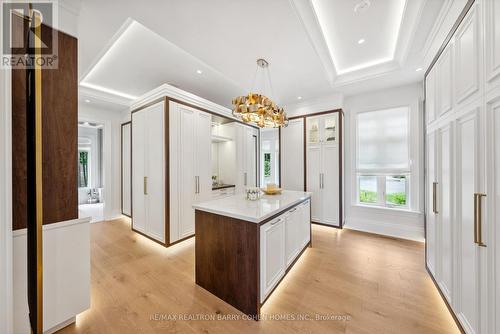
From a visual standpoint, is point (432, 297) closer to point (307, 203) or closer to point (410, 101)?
point (307, 203)

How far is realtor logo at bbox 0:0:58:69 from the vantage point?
2.90ft

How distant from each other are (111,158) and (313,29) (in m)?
5.27

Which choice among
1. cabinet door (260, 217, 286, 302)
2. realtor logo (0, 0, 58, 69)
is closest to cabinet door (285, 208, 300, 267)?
cabinet door (260, 217, 286, 302)

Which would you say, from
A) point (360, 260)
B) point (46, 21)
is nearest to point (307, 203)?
point (360, 260)

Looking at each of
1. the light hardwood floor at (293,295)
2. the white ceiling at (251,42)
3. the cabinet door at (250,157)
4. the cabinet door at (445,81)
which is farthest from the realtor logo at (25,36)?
the cabinet door at (250,157)

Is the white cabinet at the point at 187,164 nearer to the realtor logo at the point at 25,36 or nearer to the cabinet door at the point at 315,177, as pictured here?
the realtor logo at the point at 25,36

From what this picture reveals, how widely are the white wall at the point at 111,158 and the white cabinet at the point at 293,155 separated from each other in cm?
434

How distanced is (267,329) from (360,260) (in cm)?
187

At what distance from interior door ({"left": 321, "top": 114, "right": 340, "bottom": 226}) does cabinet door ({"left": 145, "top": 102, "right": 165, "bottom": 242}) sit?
327 cm

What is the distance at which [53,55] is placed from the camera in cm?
152

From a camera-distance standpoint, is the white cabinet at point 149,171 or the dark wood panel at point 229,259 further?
the white cabinet at point 149,171

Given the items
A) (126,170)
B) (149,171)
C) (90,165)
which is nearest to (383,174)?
(149,171)

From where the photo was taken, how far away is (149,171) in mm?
3334

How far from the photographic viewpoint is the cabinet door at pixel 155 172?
309 cm
